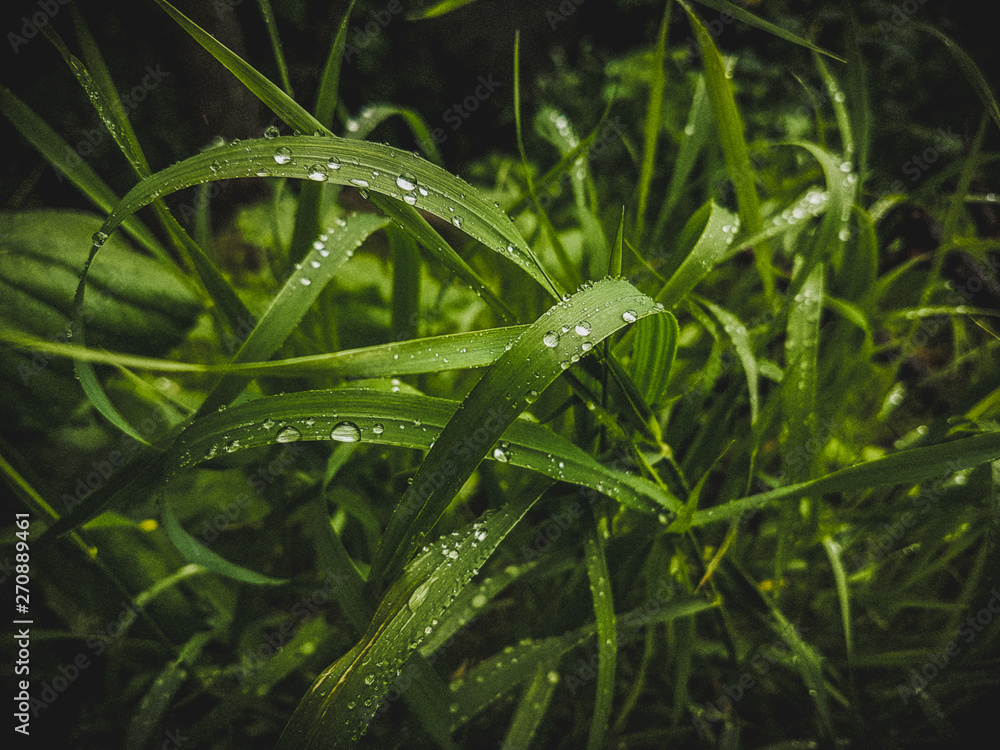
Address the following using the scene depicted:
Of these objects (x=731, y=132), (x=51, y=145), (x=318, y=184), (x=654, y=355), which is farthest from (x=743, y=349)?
(x=51, y=145)

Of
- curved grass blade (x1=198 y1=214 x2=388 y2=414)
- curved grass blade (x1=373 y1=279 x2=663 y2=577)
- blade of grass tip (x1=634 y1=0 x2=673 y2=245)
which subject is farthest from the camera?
blade of grass tip (x1=634 y1=0 x2=673 y2=245)

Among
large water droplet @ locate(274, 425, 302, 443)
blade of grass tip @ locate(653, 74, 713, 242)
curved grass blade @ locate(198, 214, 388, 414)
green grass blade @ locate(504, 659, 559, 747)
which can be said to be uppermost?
blade of grass tip @ locate(653, 74, 713, 242)

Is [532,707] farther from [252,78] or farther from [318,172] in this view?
[252,78]

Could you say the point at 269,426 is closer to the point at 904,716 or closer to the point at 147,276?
the point at 147,276

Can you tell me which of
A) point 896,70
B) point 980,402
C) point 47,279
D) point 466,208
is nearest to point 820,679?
point 980,402

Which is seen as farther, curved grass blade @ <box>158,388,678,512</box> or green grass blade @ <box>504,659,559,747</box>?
green grass blade @ <box>504,659,559,747</box>

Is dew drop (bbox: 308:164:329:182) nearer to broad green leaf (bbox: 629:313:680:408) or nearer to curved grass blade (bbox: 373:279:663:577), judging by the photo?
curved grass blade (bbox: 373:279:663:577)

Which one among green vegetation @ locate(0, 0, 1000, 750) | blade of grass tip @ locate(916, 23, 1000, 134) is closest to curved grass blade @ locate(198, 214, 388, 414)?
green vegetation @ locate(0, 0, 1000, 750)
